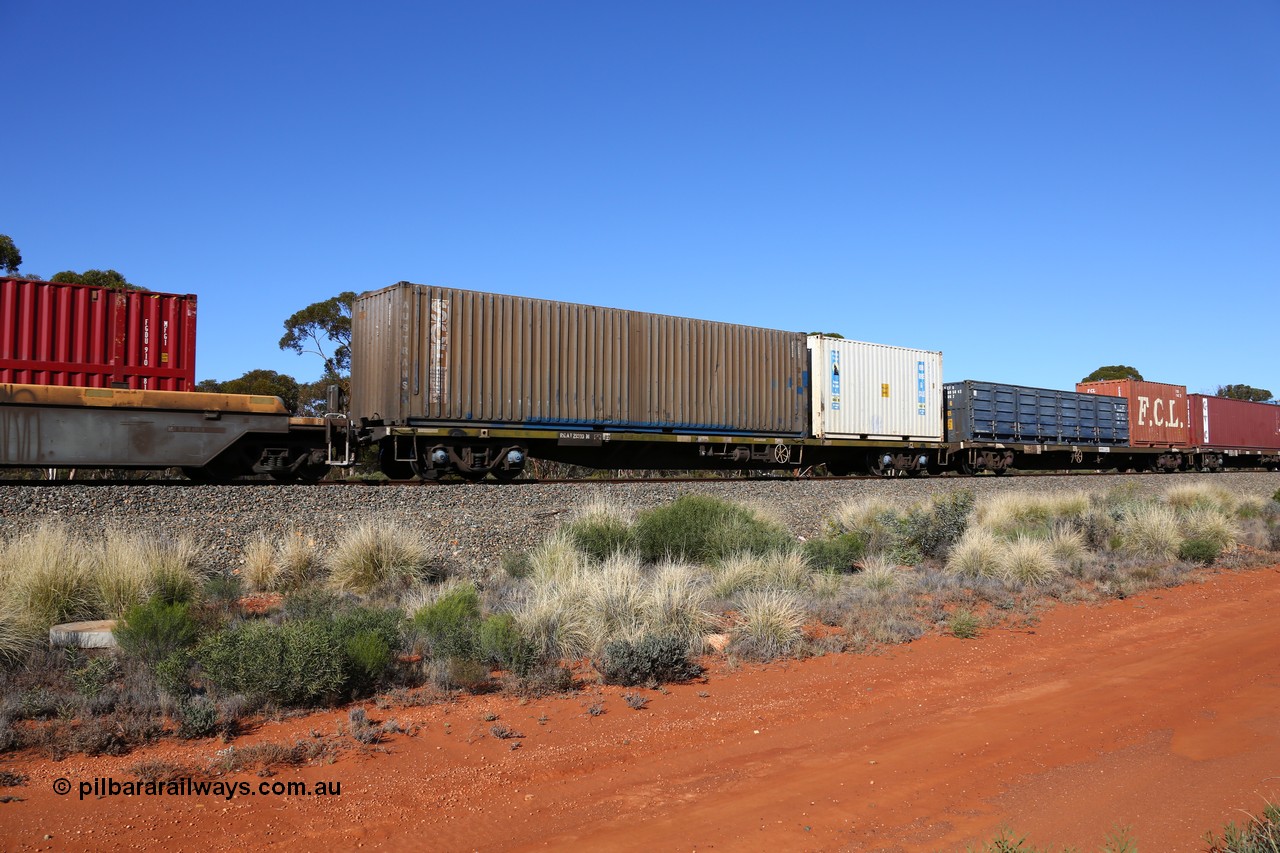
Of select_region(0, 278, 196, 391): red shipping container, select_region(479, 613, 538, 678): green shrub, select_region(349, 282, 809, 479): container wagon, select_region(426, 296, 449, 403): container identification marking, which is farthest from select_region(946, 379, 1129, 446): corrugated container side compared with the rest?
select_region(479, 613, 538, 678): green shrub

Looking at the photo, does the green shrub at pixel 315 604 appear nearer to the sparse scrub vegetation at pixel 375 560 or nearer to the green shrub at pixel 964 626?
the sparse scrub vegetation at pixel 375 560

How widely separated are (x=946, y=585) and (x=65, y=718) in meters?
8.88

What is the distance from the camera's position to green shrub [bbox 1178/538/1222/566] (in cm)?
1302

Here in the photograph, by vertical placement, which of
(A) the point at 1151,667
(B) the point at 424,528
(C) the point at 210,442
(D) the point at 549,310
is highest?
(D) the point at 549,310

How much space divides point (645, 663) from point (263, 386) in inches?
1181

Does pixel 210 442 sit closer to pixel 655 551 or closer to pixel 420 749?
pixel 655 551

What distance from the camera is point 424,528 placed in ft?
36.9

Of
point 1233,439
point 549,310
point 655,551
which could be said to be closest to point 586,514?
point 655,551

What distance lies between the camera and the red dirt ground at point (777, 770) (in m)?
4.05

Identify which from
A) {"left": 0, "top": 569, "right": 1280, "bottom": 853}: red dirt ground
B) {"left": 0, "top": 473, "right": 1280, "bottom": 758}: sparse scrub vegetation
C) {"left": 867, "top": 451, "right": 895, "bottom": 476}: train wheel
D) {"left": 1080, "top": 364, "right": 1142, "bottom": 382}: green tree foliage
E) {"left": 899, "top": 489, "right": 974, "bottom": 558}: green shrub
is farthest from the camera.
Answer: {"left": 1080, "top": 364, "right": 1142, "bottom": 382}: green tree foliage

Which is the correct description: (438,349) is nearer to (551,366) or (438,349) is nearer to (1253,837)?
(551,366)

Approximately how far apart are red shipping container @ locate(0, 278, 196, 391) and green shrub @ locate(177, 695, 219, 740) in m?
8.80

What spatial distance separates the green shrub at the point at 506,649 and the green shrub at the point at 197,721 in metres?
2.09

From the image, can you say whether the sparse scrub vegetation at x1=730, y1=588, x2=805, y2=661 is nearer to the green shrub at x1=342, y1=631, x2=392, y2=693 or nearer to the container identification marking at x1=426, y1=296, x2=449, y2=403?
the green shrub at x1=342, y1=631, x2=392, y2=693
